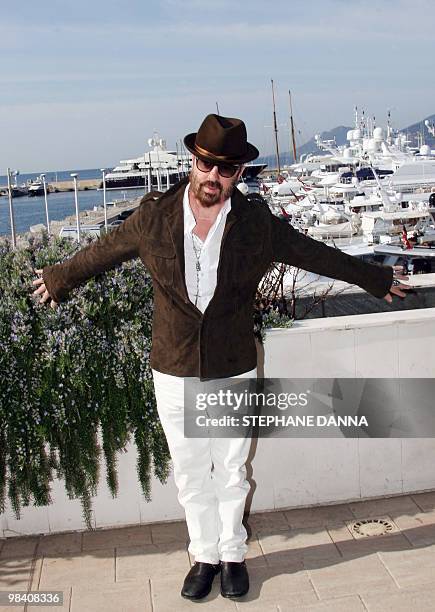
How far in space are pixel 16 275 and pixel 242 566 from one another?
1.69 m

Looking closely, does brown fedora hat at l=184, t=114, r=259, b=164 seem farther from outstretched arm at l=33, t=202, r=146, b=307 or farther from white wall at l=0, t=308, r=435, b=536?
white wall at l=0, t=308, r=435, b=536

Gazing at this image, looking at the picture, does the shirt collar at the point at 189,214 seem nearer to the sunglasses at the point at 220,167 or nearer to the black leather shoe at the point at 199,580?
the sunglasses at the point at 220,167

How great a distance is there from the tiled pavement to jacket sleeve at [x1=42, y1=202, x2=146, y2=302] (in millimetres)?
1239

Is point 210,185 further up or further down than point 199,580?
further up

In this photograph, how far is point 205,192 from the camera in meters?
2.88

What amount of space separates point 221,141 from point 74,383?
1.37 m

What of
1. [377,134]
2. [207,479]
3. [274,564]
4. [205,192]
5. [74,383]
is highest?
[377,134]

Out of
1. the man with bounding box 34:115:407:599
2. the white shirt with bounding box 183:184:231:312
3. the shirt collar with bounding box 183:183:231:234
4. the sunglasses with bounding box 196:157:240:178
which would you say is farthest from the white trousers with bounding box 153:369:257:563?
the sunglasses with bounding box 196:157:240:178

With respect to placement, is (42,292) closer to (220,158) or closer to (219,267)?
(219,267)

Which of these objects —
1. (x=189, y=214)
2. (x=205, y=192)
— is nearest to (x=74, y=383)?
(x=189, y=214)

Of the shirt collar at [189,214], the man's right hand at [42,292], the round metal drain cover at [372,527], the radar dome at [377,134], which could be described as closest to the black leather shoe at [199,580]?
the round metal drain cover at [372,527]

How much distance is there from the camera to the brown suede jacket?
297 cm

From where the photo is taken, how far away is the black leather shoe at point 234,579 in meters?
3.09

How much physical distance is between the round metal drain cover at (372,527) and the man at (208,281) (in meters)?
0.72
